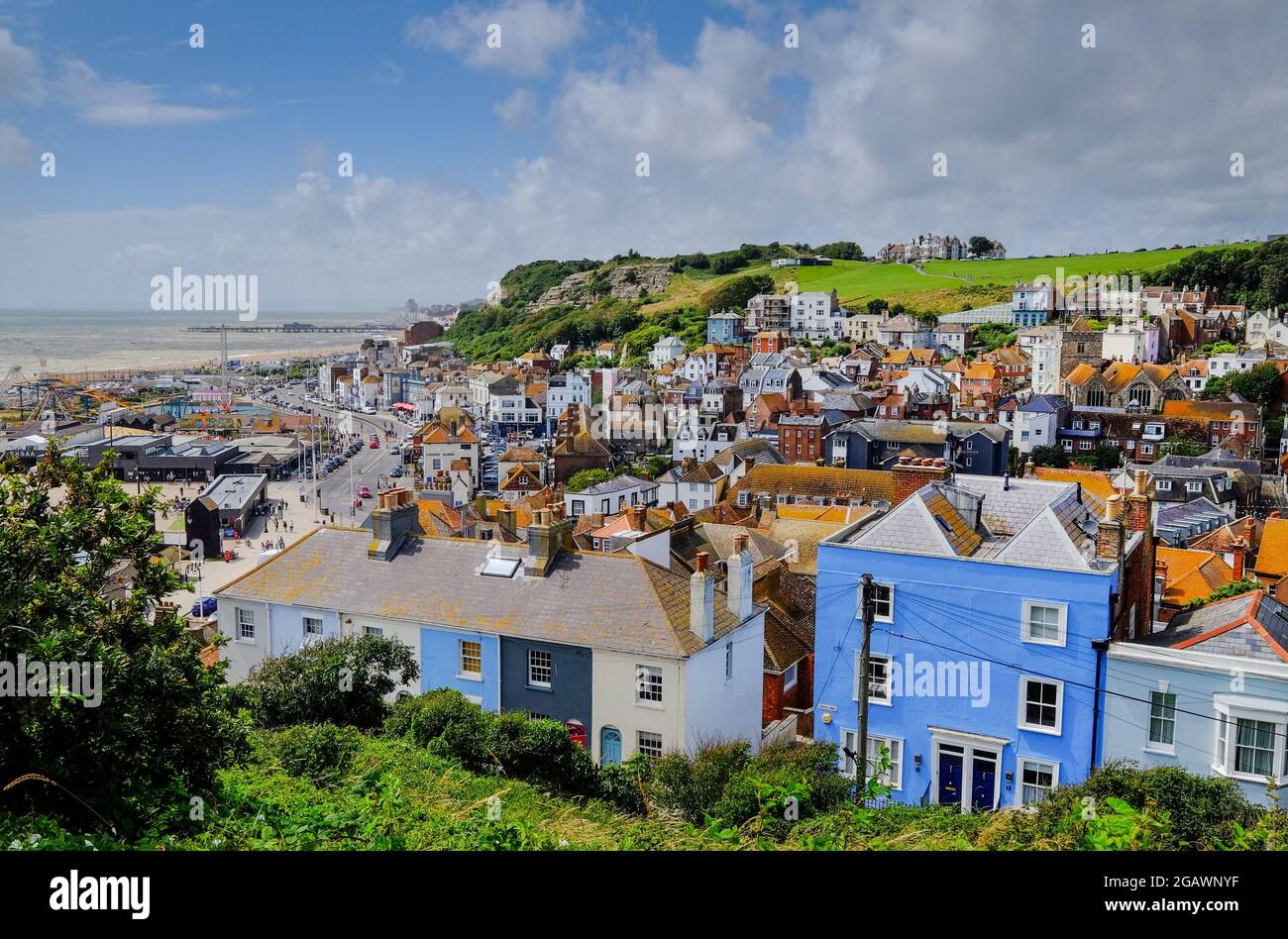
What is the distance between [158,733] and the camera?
7.99m

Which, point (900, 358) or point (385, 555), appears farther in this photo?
point (900, 358)

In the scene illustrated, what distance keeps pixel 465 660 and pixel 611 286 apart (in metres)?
150

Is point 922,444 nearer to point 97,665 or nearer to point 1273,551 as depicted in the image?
point 1273,551

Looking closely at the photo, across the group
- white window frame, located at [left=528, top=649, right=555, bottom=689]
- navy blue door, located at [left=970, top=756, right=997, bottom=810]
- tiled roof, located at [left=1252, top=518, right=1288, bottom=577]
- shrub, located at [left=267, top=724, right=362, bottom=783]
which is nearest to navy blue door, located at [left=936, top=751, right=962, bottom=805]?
navy blue door, located at [left=970, top=756, right=997, bottom=810]

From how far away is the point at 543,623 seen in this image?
17203mm

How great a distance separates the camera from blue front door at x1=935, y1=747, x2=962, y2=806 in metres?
15.7

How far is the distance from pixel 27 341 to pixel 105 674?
476 ft

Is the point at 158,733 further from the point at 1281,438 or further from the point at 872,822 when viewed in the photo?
the point at 1281,438

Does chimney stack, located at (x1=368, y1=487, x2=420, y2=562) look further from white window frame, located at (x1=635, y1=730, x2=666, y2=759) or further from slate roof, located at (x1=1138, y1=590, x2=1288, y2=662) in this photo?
slate roof, located at (x1=1138, y1=590, x2=1288, y2=662)

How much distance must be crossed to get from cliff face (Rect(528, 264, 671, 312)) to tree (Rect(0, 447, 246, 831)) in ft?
492

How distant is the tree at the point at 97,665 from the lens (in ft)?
22.5

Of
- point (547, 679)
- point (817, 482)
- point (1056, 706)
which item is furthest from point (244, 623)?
point (817, 482)
